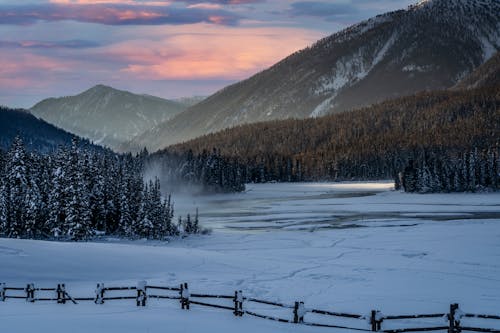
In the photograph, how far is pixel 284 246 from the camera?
58.8 meters

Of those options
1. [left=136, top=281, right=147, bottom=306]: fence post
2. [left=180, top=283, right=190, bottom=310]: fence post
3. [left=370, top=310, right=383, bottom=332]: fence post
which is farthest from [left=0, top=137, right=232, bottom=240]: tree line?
[left=370, top=310, right=383, bottom=332]: fence post

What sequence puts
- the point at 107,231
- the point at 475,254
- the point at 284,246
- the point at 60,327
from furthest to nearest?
the point at 107,231 < the point at 284,246 < the point at 475,254 < the point at 60,327

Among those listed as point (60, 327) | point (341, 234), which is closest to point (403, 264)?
point (341, 234)

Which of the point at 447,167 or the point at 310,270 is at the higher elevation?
the point at 447,167

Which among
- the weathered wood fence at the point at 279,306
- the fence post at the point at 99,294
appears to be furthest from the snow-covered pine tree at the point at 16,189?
the fence post at the point at 99,294

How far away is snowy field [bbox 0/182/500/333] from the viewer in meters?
26.1

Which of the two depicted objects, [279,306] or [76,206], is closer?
[279,306]

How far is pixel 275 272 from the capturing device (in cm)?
4291

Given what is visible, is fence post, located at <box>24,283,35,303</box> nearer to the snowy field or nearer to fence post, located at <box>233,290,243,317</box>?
the snowy field

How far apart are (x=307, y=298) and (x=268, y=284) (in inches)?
186

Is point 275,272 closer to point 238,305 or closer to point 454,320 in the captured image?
point 238,305

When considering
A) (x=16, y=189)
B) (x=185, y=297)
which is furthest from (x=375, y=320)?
(x=16, y=189)

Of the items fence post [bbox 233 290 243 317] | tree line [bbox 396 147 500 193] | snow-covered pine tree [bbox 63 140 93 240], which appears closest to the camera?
fence post [bbox 233 290 243 317]

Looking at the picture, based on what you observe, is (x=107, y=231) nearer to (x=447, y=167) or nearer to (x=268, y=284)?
(x=268, y=284)
